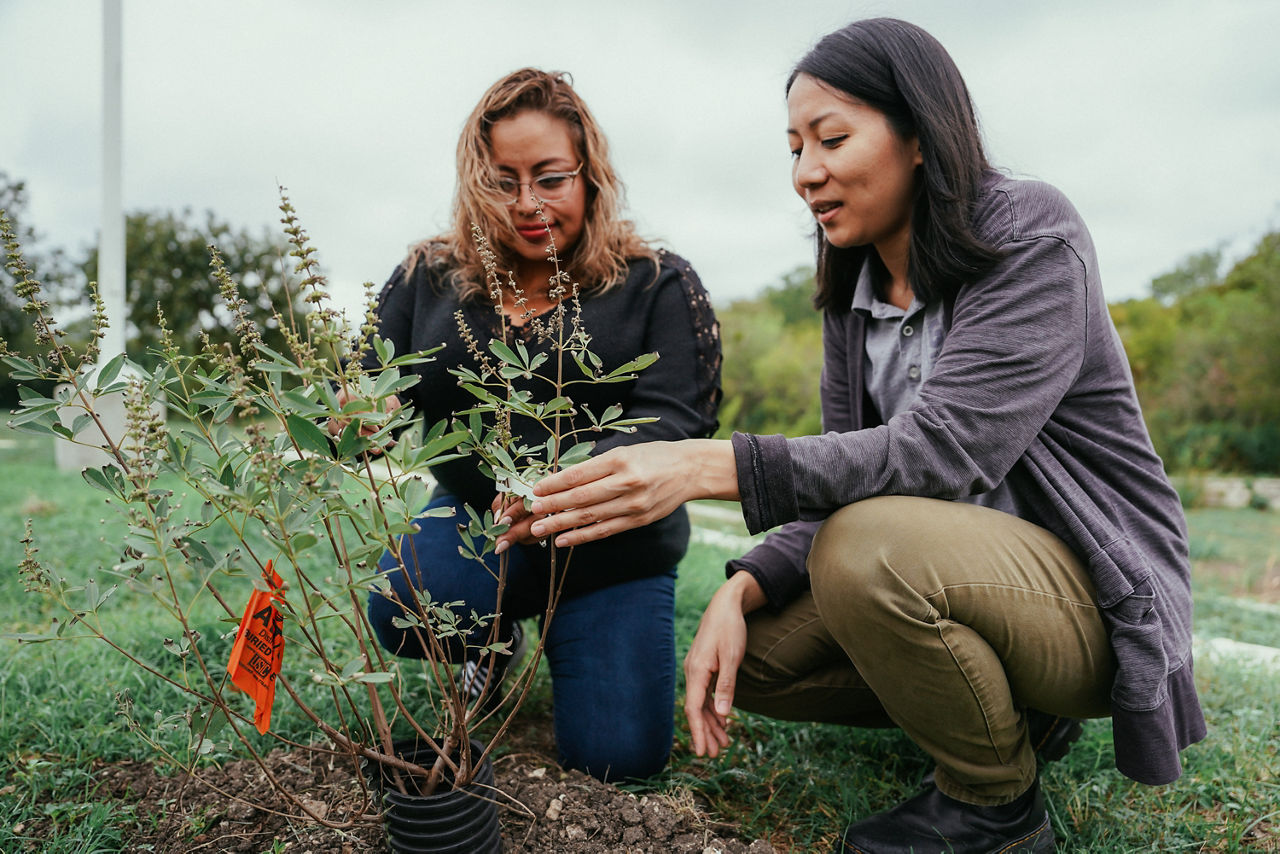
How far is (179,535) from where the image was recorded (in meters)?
1.10

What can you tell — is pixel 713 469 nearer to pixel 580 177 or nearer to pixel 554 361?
pixel 554 361

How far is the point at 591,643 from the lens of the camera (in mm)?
2031

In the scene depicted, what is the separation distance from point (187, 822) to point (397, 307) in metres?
1.30

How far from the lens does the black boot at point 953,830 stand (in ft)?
4.98

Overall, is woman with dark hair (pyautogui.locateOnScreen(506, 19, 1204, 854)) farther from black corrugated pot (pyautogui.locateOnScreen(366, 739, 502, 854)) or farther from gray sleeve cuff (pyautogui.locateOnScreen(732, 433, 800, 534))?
black corrugated pot (pyautogui.locateOnScreen(366, 739, 502, 854))

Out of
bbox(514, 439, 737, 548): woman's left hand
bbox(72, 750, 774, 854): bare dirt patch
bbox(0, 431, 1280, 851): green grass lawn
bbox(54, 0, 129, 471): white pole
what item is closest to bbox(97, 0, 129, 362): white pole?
bbox(54, 0, 129, 471): white pole

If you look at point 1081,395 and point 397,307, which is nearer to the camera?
point 1081,395

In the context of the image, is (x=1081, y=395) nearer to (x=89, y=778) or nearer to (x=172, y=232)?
(x=89, y=778)

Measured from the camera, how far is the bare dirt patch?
1.36m

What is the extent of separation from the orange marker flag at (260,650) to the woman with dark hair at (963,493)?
40 centimetres

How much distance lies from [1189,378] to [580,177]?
62.3 feet

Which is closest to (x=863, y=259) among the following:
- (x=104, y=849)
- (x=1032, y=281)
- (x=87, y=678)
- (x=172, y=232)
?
(x=1032, y=281)

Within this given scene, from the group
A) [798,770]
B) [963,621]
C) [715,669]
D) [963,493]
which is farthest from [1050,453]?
[798,770]

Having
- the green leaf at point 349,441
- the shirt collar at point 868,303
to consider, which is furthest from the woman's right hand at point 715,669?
the green leaf at point 349,441
